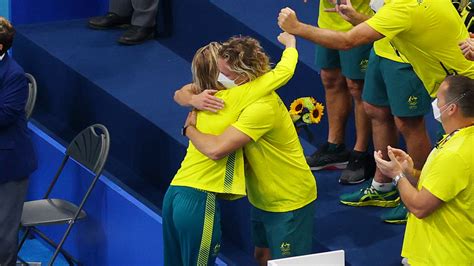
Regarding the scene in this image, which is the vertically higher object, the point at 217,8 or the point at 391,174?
the point at 391,174

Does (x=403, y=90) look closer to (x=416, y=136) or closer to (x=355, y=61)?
(x=416, y=136)

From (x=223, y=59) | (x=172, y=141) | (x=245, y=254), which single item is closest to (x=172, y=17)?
(x=172, y=141)

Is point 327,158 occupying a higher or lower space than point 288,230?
lower

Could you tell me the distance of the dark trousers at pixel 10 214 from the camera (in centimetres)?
614

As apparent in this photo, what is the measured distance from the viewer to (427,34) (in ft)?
17.1

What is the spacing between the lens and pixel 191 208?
509 centimetres

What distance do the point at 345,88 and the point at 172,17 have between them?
177 cm

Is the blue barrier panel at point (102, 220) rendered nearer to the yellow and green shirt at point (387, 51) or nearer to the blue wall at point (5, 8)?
the blue wall at point (5, 8)

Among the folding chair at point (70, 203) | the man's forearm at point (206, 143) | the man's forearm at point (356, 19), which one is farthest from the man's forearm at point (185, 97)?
the folding chair at point (70, 203)

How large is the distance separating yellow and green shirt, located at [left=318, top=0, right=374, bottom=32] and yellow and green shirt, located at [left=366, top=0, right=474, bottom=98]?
0.71 m

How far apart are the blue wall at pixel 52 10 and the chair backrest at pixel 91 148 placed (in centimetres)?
169

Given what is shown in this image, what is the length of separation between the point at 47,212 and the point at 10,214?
1.13 feet

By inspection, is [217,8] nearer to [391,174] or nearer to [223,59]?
[223,59]

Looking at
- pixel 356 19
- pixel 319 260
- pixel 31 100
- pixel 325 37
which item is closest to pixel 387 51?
pixel 356 19
